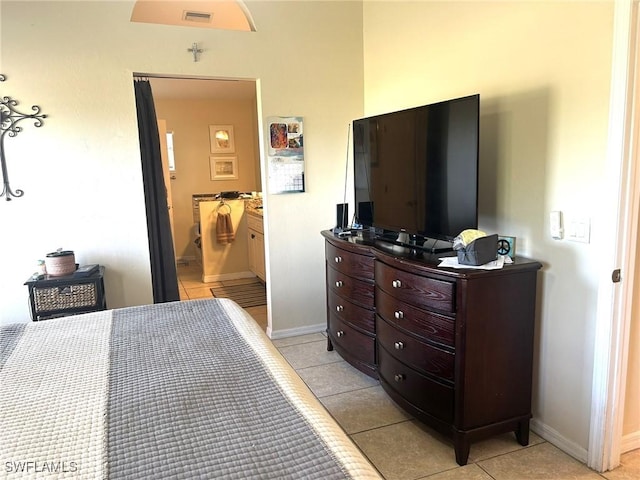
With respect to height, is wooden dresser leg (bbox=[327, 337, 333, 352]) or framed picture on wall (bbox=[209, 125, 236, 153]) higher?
framed picture on wall (bbox=[209, 125, 236, 153])

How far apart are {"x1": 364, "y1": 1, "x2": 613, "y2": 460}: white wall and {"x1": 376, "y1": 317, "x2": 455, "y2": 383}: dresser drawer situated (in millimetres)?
522

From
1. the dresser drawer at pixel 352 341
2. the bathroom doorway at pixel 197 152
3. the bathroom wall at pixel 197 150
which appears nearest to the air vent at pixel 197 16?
the dresser drawer at pixel 352 341

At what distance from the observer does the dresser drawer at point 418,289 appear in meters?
2.11

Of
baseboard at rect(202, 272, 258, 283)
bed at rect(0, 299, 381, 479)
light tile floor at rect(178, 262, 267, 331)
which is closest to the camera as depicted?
bed at rect(0, 299, 381, 479)

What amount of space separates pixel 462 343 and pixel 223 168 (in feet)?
18.8

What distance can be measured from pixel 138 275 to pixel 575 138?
2.88 m

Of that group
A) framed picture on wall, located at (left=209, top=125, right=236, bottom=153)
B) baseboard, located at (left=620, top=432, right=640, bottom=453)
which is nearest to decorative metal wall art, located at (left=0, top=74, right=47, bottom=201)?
baseboard, located at (left=620, top=432, right=640, bottom=453)

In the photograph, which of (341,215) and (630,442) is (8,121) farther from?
(630,442)

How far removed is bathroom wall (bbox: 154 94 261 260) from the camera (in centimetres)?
693

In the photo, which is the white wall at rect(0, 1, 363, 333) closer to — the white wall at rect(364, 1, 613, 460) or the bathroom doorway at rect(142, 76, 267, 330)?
the white wall at rect(364, 1, 613, 460)

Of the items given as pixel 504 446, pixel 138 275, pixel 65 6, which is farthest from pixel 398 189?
pixel 65 6

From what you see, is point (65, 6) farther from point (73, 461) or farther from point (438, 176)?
point (73, 461)

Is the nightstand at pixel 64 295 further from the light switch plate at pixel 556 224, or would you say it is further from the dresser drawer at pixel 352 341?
the light switch plate at pixel 556 224

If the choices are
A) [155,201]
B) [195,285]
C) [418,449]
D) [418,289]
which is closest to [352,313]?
[418,289]
